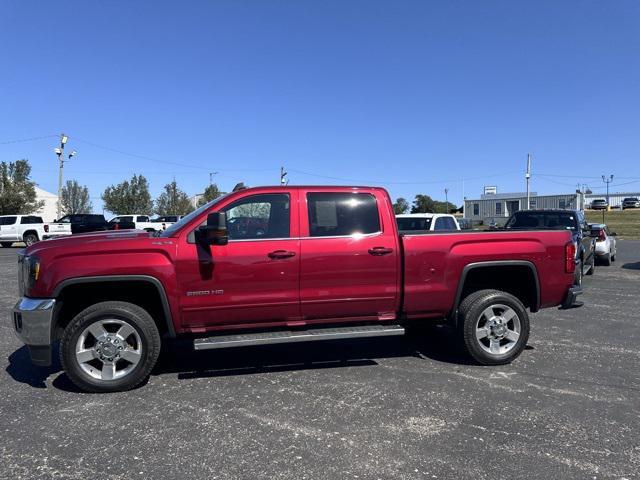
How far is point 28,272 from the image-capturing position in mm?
4602

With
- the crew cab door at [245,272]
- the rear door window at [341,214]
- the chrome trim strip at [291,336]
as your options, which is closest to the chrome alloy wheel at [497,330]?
the chrome trim strip at [291,336]

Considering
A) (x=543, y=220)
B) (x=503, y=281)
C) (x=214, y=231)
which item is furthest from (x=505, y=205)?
(x=214, y=231)

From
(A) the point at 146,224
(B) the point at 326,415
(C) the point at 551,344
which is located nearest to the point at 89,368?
(B) the point at 326,415

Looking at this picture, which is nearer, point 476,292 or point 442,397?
point 442,397

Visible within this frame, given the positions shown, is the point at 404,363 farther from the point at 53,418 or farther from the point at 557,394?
the point at 53,418

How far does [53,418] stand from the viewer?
4.06 meters

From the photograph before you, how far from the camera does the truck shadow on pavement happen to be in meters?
5.18

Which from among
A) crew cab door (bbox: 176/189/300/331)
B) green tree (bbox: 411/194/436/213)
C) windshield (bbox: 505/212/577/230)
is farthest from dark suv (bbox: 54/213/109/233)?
green tree (bbox: 411/194/436/213)

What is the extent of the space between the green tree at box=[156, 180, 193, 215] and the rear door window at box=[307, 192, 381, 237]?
57592 mm

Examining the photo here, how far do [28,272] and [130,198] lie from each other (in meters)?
56.4

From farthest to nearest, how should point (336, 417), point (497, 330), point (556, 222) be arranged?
point (556, 222) < point (497, 330) < point (336, 417)

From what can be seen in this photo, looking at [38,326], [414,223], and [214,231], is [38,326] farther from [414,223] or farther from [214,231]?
[414,223]

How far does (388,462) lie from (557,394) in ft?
6.76

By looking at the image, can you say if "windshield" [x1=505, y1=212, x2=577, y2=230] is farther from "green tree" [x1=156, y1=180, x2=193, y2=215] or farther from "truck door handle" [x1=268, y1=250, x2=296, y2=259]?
"green tree" [x1=156, y1=180, x2=193, y2=215]
